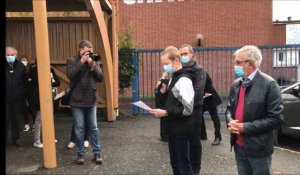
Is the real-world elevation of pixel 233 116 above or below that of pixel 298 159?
above

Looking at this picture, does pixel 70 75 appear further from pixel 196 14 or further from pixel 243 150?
pixel 196 14

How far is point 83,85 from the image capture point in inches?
228

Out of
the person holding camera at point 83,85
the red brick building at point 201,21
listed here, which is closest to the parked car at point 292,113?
the person holding camera at point 83,85

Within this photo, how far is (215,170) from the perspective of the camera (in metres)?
5.98

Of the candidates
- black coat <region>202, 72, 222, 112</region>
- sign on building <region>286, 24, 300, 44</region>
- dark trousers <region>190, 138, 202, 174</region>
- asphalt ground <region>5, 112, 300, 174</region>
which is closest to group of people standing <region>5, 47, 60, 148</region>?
asphalt ground <region>5, 112, 300, 174</region>

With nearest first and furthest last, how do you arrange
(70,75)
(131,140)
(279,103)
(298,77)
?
(279,103), (70,75), (131,140), (298,77)

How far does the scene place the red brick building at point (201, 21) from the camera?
21.2m

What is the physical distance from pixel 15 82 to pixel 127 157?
236cm

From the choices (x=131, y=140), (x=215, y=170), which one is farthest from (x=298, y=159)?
(x=131, y=140)

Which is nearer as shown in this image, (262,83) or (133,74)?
(262,83)

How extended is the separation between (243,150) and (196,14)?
1830cm

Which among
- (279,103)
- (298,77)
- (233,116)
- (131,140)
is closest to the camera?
(279,103)

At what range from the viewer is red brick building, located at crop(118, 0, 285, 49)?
69.5 ft

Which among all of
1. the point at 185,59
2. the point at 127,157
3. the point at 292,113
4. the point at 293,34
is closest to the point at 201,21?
the point at 293,34
